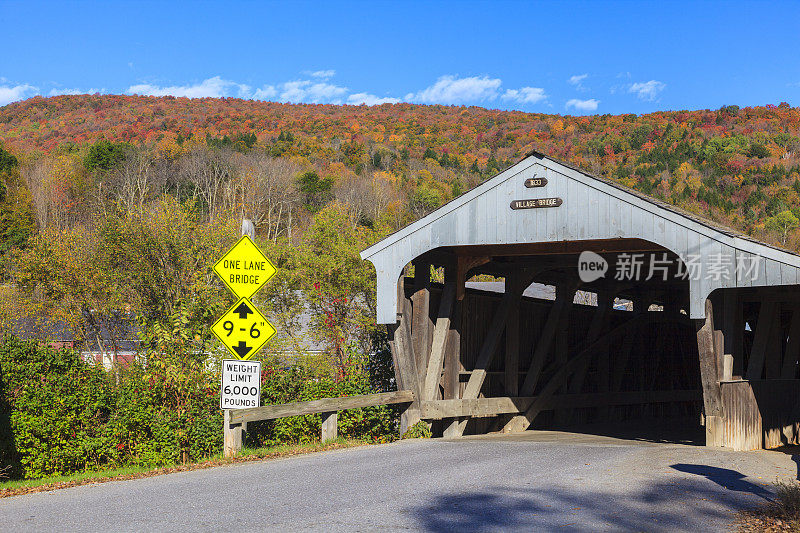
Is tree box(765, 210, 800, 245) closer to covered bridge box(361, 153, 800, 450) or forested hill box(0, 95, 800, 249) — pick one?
forested hill box(0, 95, 800, 249)

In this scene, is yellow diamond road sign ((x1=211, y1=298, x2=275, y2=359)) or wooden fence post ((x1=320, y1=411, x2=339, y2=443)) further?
wooden fence post ((x1=320, y1=411, x2=339, y2=443))

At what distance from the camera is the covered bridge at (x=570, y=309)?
13.0 metres

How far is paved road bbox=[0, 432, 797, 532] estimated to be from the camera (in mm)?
7270

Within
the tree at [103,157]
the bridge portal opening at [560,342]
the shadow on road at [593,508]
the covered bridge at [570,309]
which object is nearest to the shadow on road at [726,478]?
the shadow on road at [593,508]

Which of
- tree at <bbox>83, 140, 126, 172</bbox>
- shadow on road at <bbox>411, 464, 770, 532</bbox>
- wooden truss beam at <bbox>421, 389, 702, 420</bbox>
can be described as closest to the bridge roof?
wooden truss beam at <bbox>421, 389, 702, 420</bbox>

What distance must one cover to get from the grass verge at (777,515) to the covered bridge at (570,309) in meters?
4.93

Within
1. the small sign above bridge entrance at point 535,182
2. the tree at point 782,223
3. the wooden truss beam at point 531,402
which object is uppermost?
the tree at point 782,223

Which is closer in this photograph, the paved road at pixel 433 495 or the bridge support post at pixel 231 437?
the paved road at pixel 433 495

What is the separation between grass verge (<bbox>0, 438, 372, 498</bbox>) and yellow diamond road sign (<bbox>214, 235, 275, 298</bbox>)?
7.91ft

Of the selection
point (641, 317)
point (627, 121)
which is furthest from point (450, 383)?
point (627, 121)

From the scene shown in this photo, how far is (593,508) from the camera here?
7.78 meters

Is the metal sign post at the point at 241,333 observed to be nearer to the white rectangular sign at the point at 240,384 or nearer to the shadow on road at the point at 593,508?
the white rectangular sign at the point at 240,384

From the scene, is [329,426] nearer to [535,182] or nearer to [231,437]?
[231,437]

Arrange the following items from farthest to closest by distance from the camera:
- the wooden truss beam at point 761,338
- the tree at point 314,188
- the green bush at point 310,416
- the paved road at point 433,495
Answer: the tree at point 314,188 < the wooden truss beam at point 761,338 < the green bush at point 310,416 < the paved road at point 433,495
